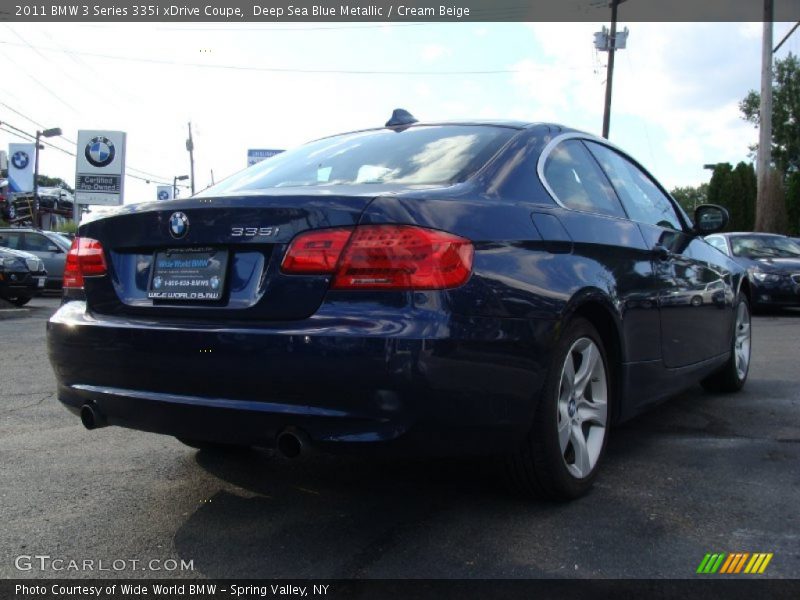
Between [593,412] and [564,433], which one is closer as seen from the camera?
[564,433]

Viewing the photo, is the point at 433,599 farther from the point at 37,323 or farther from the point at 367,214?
the point at 37,323

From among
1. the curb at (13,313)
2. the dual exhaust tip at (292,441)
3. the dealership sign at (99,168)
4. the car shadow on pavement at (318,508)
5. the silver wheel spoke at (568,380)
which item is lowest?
the curb at (13,313)

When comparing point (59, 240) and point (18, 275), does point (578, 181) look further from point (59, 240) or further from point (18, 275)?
point (59, 240)

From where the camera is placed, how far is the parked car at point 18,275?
13.8 meters

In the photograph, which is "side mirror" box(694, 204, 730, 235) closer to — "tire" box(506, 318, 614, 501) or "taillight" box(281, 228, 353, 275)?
"tire" box(506, 318, 614, 501)

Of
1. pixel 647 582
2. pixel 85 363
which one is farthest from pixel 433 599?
pixel 85 363

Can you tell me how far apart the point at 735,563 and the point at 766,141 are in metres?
22.8

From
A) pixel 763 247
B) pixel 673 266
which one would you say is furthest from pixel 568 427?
pixel 763 247

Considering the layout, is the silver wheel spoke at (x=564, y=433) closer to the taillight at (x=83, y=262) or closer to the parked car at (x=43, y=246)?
the taillight at (x=83, y=262)

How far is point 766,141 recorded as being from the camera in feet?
74.0

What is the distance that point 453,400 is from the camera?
8.24ft

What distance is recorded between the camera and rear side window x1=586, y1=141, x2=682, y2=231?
13.1ft

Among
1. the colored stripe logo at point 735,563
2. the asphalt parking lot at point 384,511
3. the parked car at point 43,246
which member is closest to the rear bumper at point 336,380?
the asphalt parking lot at point 384,511

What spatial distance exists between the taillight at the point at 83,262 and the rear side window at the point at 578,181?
5.96 feet
